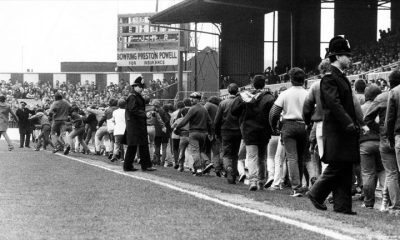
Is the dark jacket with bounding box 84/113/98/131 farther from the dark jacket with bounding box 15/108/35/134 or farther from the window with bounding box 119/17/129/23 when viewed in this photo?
the window with bounding box 119/17/129/23

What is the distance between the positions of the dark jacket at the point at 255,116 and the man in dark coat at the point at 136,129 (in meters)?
3.96

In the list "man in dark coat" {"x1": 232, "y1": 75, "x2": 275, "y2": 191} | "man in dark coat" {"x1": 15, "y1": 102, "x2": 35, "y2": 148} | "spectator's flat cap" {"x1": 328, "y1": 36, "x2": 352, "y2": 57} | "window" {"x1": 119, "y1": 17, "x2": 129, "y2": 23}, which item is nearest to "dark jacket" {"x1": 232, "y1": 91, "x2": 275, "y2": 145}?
"man in dark coat" {"x1": 232, "y1": 75, "x2": 275, "y2": 191}

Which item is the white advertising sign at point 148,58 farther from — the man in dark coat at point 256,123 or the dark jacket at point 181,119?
the man in dark coat at point 256,123

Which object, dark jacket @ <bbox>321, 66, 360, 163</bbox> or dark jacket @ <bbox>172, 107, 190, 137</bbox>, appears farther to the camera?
dark jacket @ <bbox>172, 107, 190, 137</bbox>

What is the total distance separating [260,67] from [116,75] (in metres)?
28.9

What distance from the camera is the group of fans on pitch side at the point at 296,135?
34.0 ft

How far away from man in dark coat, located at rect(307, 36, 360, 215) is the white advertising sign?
5392cm

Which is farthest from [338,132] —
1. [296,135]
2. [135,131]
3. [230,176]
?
[135,131]

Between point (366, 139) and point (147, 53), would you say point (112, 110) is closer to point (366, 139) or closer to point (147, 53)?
point (366, 139)

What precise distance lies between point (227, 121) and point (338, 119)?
19.7 feet

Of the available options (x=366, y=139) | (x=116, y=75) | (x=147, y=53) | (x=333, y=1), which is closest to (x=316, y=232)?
(x=366, y=139)

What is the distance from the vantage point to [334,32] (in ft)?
145

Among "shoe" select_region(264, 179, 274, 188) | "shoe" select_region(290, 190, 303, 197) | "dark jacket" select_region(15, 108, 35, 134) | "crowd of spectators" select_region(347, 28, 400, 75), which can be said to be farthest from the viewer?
"dark jacket" select_region(15, 108, 35, 134)

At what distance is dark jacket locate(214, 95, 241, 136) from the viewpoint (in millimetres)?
15984
